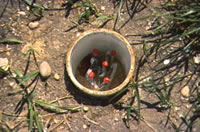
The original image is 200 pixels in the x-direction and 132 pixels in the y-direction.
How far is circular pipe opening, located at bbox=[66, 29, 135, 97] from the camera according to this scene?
1.80 meters

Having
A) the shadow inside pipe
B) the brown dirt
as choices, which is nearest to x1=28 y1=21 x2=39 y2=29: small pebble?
the brown dirt

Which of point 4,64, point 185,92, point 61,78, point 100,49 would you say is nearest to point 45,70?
point 61,78

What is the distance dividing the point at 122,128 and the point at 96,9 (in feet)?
3.02

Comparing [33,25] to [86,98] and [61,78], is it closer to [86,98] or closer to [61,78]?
[61,78]

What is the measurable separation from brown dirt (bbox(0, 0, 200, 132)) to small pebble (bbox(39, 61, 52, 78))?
39 millimetres

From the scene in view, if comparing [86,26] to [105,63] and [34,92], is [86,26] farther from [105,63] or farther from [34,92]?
[34,92]

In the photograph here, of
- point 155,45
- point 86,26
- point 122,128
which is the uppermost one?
point 86,26

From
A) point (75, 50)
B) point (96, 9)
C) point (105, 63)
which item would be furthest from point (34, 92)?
point (96, 9)

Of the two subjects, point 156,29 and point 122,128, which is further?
point 156,29

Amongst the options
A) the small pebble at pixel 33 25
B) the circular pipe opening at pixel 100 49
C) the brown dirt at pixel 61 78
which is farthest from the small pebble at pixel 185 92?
the small pebble at pixel 33 25

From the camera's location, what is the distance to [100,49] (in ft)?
7.11

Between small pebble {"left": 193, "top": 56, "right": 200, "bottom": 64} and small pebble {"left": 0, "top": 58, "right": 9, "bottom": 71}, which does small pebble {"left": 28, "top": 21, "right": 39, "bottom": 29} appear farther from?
small pebble {"left": 193, "top": 56, "right": 200, "bottom": 64}

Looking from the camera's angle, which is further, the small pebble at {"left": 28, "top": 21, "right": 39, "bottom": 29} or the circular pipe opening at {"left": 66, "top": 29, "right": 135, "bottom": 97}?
the small pebble at {"left": 28, "top": 21, "right": 39, "bottom": 29}

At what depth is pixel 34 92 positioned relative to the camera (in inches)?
75.8
